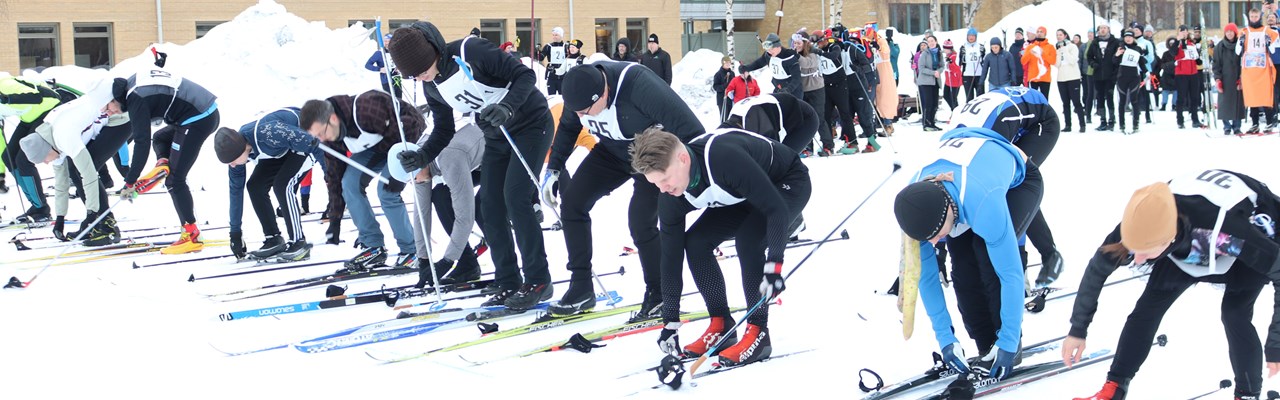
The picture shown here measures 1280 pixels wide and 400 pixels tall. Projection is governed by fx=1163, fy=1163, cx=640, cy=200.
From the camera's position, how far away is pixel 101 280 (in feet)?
25.3

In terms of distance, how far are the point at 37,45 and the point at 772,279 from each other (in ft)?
82.0

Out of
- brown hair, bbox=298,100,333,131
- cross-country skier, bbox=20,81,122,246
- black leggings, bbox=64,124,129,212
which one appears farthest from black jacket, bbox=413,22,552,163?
black leggings, bbox=64,124,129,212

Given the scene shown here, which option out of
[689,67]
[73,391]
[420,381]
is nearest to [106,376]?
[73,391]

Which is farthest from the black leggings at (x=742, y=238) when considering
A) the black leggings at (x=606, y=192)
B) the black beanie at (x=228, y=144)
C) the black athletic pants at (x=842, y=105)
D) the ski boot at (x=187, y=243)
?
the black athletic pants at (x=842, y=105)

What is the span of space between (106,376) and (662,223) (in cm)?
251

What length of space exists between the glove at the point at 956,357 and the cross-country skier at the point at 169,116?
6064 millimetres

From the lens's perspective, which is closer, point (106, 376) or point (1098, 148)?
point (106, 376)

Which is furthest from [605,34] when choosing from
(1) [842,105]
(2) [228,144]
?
(2) [228,144]

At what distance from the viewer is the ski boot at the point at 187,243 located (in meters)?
8.89

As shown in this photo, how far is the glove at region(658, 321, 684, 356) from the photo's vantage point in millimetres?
4836

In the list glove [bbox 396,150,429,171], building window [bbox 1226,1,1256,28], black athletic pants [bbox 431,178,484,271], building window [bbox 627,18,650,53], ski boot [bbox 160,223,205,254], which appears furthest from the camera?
building window [bbox 1226,1,1256,28]

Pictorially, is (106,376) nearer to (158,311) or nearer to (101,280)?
(158,311)

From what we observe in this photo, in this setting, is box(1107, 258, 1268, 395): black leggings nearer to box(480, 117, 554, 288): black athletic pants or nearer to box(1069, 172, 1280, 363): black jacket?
box(1069, 172, 1280, 363): black jacket

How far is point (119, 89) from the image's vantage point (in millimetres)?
8641
